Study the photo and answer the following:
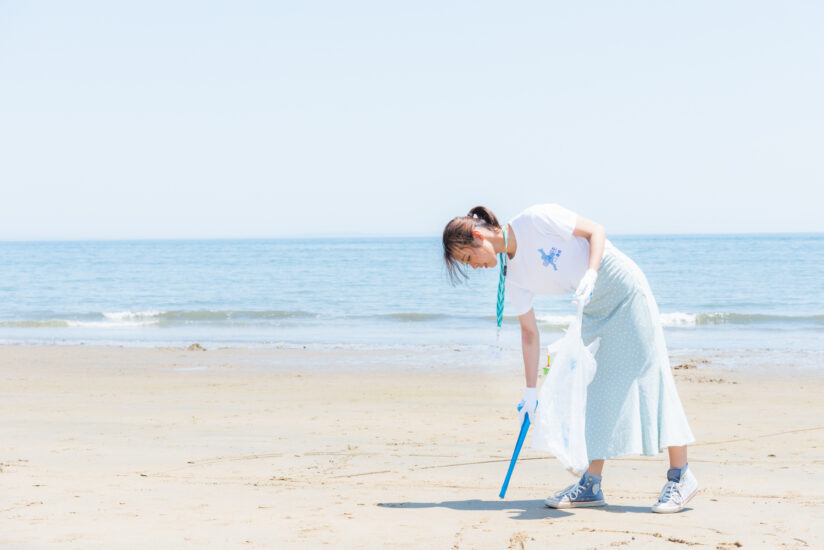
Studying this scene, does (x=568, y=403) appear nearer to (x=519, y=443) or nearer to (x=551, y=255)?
(x=519, y=443)

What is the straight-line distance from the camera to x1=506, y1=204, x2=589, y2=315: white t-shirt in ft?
11.2

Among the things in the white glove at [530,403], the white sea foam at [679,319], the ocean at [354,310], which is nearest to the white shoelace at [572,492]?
the white glove at [530,403]

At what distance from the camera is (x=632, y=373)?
11.7 feet

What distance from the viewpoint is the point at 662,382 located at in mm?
3555

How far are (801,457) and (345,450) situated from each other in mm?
2859

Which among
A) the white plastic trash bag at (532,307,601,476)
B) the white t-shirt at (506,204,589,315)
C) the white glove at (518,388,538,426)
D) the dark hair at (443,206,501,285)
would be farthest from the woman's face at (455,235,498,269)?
the white glove at (518,388,538,426)

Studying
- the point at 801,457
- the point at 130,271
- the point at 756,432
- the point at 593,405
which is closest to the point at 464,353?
the point at 756,432

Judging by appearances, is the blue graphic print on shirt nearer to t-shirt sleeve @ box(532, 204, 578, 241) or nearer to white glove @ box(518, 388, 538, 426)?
t-shirt sleeve @ box(532, 204, 578, 241)

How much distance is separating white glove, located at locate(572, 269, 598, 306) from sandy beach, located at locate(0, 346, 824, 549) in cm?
96

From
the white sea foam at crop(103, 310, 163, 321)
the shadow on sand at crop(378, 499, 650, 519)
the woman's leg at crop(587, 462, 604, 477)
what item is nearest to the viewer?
the shadow on sand at crop(378, 499, 650, 519)

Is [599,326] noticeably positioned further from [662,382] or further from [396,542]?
[396,542]

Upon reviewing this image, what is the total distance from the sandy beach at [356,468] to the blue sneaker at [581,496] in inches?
3.0

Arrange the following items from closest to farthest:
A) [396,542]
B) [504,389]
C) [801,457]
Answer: [396,542], [801,457], [504,389]

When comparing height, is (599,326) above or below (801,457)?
above
